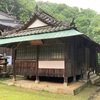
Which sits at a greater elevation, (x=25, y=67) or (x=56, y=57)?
(x=56, y=57)

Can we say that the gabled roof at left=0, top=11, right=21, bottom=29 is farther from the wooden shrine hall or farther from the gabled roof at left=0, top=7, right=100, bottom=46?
the wooden shrine hall

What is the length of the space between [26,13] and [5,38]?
2716 cm

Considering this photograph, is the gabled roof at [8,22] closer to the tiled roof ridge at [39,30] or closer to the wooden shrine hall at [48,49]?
the tiled roof ridge at [39,30]

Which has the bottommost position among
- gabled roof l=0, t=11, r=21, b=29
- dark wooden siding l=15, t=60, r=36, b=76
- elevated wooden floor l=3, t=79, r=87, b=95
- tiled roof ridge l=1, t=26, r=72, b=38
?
elevated wooden floor l=3, t=79, r=87, b=95

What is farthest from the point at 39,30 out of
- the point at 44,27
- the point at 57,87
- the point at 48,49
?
the point at 57,87

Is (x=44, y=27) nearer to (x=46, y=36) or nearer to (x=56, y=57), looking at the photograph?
(x=46, y=36)

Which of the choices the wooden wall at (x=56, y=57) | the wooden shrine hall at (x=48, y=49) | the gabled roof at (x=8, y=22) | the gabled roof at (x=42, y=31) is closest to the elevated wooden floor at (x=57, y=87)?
the wooden shrine hall at (x=48, y=49)

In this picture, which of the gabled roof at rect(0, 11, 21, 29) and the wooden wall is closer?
the wooden wall

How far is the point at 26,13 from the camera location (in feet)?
126

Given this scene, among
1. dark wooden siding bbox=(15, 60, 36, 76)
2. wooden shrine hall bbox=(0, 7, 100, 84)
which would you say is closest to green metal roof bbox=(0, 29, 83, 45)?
wooden shrine hall bbox=(0, 7, 100, 84)

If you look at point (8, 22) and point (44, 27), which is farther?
point (8, 22)

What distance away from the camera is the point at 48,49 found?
11.4m

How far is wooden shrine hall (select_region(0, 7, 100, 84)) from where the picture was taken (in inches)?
414

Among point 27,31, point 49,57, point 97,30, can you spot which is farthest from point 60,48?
point 97,30
